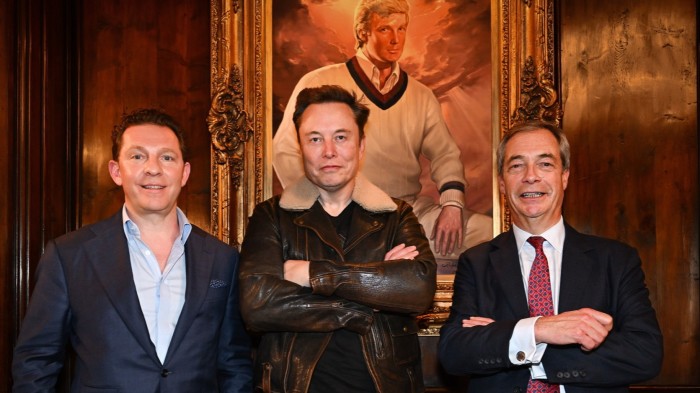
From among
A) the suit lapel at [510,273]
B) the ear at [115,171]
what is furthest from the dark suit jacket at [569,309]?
the ear at [115,171]

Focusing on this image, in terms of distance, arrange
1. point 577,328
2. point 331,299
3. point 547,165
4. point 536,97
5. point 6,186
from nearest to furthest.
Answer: point 577,328, point 331,299, point 547,165, point 6,186, point 536,97

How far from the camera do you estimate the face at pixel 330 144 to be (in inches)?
125

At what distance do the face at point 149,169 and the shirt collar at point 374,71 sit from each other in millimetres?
2003

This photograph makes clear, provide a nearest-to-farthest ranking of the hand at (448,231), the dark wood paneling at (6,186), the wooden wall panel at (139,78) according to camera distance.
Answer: the dark wood paneling at (6,186), the hand at (448,231), the wooden wall panel at (139,78)

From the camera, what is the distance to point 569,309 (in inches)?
113

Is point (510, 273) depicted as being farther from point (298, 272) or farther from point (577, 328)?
point (298, 272)

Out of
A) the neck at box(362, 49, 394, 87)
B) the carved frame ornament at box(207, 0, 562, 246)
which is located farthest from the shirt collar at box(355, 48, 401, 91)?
the carved frame ornament at box(207, 0, 562, 246)

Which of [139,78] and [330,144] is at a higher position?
[139,78]

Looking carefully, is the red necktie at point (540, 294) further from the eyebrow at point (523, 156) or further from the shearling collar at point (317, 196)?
the shearling collar at point (317, 196)

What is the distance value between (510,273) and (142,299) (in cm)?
143

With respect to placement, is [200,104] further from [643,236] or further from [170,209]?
[643,236]

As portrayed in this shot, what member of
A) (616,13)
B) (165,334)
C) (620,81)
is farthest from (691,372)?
(165,334)

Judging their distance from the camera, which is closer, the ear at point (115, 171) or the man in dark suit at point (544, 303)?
the man in dark suit at point (544, 303)

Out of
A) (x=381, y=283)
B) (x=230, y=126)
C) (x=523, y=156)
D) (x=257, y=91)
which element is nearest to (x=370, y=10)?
(x=257, y=91)
